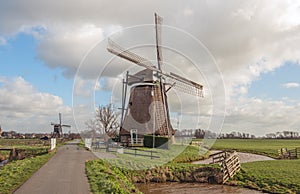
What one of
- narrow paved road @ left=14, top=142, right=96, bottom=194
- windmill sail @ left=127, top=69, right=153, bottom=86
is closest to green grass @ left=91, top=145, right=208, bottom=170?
narrow paved road @ left=14, top=142, right=96, bottom=194

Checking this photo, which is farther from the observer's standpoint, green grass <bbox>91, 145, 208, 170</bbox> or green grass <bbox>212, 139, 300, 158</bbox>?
green grass <bbox>212, 139, 300, 158</bbox>

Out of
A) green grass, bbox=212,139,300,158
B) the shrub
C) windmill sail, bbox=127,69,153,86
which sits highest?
windmill sail, bbox=127,69,153,86

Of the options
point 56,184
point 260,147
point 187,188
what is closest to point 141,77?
point 187,188

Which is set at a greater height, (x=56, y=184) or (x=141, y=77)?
(x=141, y=77)

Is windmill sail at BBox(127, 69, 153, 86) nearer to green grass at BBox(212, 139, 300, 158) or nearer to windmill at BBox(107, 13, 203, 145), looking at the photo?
windmill at BBox(107, 13, 203, 145)

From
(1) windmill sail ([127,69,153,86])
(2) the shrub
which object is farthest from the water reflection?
(1) windmill sail ([127,69,153,86])

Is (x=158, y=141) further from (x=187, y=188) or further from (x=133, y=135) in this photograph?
(x=187, y=188)

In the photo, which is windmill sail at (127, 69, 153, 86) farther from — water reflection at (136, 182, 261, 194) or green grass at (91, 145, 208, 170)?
water reflection at (136, 182, 261, 194)

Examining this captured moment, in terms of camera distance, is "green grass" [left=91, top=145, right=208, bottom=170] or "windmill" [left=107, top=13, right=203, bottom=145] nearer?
"green grass" [left=91, top=145, right=208, bottom=170]

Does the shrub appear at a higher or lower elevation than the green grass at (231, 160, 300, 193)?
higher

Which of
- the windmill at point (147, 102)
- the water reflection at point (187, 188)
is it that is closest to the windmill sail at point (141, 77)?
the windmill at point (147, 102)

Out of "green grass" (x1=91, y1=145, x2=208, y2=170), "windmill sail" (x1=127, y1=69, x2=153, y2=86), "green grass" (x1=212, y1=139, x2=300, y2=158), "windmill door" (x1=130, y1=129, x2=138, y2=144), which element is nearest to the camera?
"green grass" (x1=91, y1=145, x2=208, y2=170)

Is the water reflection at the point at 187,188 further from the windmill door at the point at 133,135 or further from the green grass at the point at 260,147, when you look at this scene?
the green grass at the point at 260,147

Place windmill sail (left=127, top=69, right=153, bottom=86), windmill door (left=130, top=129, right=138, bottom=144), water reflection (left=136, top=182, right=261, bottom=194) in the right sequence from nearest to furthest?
1. water reflection (left=136, top=182, right=261, bottom=194)
2. windmill door (left=130, top=129, right=138, bottom=144)
3. windmill sail (left=127, top=69, right=153, bottom=86)
